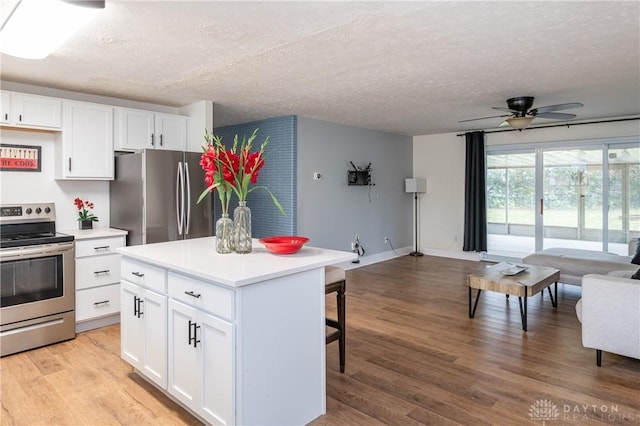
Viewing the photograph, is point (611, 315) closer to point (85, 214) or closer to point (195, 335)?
point (195, 335)

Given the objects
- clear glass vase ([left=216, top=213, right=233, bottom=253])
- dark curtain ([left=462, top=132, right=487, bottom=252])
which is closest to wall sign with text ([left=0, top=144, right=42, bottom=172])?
clear glass vase ([left=216, top=213, right=233, bottom=253])

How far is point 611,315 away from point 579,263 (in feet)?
6.38

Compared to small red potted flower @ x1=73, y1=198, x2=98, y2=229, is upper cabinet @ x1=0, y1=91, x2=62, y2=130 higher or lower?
higher

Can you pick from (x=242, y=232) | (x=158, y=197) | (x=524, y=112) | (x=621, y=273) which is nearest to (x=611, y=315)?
(x=621, y=273)

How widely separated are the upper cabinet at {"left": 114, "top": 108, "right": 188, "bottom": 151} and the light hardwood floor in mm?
1911

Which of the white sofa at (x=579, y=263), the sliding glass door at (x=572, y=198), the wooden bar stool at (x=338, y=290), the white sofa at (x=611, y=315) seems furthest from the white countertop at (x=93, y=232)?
the sliding glass door at (x=572, y=198)

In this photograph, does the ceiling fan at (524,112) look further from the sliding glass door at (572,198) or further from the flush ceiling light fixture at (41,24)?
the flush ceiling light fixture at (41,24)

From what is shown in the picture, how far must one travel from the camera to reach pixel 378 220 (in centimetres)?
705

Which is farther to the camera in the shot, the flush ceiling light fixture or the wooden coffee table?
the wooden coffee table

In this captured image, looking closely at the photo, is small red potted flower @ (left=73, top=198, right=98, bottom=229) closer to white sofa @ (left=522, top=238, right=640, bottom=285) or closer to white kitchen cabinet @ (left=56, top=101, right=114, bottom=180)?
white kitchen cabinet @ (left=56, top=101, right=114, bottom=180)

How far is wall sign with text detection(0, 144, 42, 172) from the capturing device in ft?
11.8

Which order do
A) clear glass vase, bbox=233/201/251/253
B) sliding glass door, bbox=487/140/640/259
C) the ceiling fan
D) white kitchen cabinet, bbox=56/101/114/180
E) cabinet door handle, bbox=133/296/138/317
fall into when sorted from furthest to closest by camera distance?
1. sliding glass door, bbox=487/140/640/259
2. the ceiling fan
3. white kitchen cabinet, bbox=56/101/114/180
4. cabinet door handle, bbox=133/296/138/317
5. clear glass vase, bbox=233/201/251/253

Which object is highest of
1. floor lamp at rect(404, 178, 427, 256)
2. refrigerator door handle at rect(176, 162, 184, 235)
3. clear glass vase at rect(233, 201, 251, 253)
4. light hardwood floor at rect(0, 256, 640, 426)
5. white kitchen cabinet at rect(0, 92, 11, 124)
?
white kitchen cabinet at rect(0, 92, 11, 124)

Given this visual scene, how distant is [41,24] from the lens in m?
2.31
